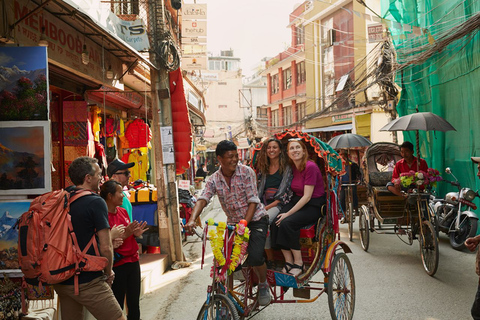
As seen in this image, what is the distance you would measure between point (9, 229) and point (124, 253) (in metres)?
1.09

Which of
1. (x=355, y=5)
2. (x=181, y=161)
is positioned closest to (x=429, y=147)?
(x=181, y=161)

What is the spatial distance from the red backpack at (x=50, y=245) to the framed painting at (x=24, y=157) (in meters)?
0.99

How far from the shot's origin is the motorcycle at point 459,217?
8.67 m

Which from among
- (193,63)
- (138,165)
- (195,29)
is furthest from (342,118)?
(138,165)

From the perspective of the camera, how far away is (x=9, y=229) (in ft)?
13.8

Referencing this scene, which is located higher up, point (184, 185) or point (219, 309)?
point (184, 185)

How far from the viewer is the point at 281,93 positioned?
41906 mm

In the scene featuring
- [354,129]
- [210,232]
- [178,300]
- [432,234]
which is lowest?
[178,300]

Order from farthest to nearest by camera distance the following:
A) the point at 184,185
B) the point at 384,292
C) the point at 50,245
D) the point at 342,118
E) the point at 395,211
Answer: the point at 342,118 → the point at 184,185 → the point at 395,211 → the point at 384,292 → the point at 50,245

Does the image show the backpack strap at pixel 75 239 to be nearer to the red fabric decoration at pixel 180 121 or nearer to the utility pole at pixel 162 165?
the utility pole at pixel 162 165

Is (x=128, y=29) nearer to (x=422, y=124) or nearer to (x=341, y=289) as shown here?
(x=341, y=289)

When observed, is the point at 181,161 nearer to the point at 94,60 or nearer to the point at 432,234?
the point at 94,60

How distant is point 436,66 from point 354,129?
40.0 ft

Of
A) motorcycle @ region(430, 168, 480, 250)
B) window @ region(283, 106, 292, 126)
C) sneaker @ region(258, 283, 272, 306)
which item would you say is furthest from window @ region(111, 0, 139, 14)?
window @ region(283, 106, 292, 126)
